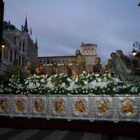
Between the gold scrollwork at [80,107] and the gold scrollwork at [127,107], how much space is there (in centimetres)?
147

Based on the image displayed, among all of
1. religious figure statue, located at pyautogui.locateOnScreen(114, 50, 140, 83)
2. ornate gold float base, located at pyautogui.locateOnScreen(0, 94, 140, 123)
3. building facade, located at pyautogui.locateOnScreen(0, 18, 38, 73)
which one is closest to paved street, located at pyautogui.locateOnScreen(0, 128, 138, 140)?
ornate gold float base, located at pyautogui.locateOnScreen(0, 94, 140, 123)

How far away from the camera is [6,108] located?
378 inches

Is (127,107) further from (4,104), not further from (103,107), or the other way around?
(4,104)

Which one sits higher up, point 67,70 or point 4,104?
point 67,70

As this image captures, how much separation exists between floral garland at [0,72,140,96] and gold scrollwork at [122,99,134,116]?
→ 35 cm

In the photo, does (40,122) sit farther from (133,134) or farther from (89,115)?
(133,134)

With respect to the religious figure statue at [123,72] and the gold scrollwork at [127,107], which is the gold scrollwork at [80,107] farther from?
the religious figure statue at [123,72]

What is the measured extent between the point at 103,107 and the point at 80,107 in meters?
0.88

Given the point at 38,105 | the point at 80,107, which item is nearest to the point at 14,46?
the point at 38,105

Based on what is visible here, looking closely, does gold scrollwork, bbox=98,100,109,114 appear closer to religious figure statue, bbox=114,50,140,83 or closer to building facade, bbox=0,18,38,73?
religious figure statue, bbox=114,50,140,83

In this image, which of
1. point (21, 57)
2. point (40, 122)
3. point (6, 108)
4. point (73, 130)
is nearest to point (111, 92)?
point (73, 130)

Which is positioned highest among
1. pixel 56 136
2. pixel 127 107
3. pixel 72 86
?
pixel 72 86

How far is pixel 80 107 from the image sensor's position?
841cm

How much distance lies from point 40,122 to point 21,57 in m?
41.3
